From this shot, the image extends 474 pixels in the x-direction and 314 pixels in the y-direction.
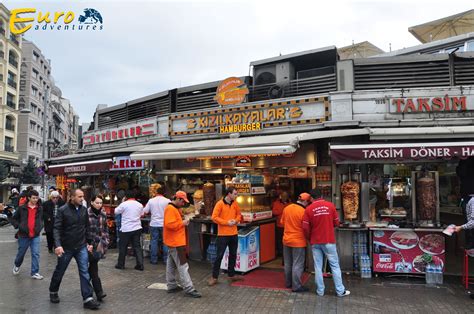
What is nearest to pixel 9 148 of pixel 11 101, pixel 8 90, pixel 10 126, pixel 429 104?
pixel 10 126

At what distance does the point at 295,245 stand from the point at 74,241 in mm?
3521

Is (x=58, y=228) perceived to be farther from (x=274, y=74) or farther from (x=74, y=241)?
(x=274, y=74)

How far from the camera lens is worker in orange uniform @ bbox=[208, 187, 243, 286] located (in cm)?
654

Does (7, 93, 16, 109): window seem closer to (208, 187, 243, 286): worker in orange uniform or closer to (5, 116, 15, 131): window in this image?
(5, 116, 15, 131): window

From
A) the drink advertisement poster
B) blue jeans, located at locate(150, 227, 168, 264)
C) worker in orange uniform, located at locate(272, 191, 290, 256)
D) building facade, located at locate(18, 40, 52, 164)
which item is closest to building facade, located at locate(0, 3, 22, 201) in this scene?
building facade, located at locate(18, 40, 52, 164)

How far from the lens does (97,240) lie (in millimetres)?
5605

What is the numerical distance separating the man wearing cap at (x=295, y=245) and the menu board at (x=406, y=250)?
1760mm

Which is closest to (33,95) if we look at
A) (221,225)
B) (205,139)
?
(205,139)

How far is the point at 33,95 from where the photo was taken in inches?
1885

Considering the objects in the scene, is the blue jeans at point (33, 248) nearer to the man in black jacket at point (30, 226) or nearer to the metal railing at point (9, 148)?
the man in black jacket at point (30, 226)

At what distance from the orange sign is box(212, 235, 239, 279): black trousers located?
13.0 ft

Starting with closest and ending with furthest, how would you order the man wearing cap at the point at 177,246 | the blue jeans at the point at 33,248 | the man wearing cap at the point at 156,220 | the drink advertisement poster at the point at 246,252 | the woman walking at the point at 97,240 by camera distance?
the woman walking at the point at 97,240 < the man wearing cap at the point at 177,246 < the blue jeans at the point at 33,248 < the drink advertisement poster at the point at 246,252 < the man wearing cap at the point at 156,220

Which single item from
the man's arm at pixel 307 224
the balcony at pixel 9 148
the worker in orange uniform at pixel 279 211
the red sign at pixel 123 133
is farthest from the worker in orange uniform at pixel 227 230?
the balcony at pixel 9 148

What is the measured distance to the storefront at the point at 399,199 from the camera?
6.46 m
